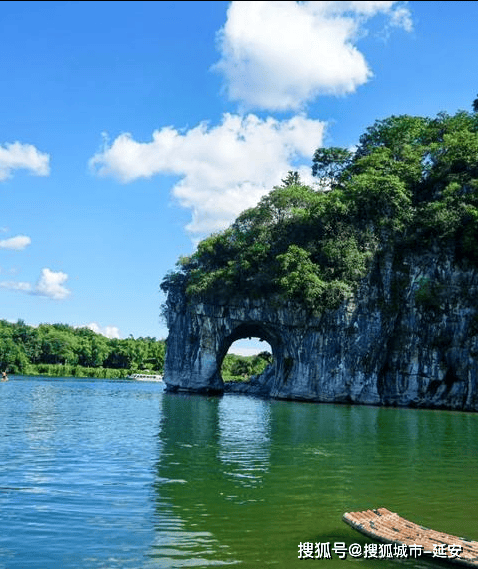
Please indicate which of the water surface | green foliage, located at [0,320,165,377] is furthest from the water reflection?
green foliage, located at [0,320,165,377]

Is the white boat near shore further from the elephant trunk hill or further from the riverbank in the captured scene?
the elephant trunk hill

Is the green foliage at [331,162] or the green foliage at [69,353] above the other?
the green foliage at [331,162]

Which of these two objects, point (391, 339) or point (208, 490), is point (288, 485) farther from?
point (391, 339)

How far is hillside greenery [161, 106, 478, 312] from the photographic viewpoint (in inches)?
1532

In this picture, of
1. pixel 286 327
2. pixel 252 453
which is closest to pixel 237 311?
pixel 286 327

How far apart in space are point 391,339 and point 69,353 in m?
66.8

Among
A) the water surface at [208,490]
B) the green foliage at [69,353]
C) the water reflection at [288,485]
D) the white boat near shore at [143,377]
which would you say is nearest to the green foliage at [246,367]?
the white boat near shore at [143,377]

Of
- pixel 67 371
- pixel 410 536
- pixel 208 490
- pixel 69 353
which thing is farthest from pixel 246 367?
pixel 410 536

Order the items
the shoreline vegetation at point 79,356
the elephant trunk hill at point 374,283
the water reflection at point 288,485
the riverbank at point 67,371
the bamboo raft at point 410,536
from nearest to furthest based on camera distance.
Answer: the bamboo raft at point 410,536, the water reflection at point 288,485, the elephant trunk hill at point 374,283, the shoreline vegetation at point 79,356, the riverbank at point 67,371

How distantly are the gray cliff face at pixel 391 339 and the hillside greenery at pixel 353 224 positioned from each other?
3.87 feet

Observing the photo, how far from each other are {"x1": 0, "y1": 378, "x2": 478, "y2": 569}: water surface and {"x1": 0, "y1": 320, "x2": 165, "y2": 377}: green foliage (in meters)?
70.9

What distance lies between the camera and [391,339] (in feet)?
132

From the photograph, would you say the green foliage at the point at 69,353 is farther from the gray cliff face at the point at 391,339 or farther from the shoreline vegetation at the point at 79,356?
the gray cliff face at the point at 391,339

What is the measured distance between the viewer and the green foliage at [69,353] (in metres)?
88.1
